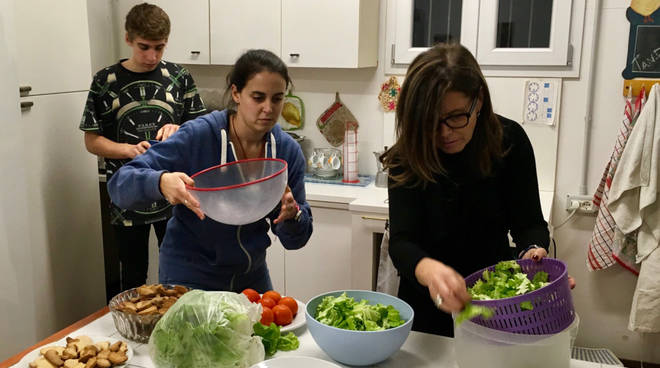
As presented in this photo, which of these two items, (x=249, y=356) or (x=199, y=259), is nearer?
(x=249, y=356)

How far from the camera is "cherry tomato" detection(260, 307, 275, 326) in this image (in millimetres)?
1442

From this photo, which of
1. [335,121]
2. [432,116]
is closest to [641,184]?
[335,121]

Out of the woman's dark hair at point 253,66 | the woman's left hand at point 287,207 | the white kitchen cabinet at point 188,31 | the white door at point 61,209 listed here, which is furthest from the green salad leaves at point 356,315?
the white kitchen cabinet at point 188,31

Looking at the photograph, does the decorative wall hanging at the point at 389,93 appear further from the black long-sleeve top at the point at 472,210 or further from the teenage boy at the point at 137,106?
the black long-sleeve top at the point at 472,210

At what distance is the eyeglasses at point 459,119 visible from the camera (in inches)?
55.5

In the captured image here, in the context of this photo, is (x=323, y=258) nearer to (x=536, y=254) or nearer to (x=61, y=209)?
(x=61, y=209)

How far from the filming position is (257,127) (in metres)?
1.65

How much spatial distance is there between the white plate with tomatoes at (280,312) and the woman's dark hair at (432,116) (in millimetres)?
407

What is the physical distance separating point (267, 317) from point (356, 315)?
0.78 ft

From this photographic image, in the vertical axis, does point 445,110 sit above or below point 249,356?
above

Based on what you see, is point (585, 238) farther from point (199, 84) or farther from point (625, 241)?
point (199, 84)

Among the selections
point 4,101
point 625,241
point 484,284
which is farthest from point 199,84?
point 484,284

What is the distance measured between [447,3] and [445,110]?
1755 mm

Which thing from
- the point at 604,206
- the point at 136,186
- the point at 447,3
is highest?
the point at 447,3
